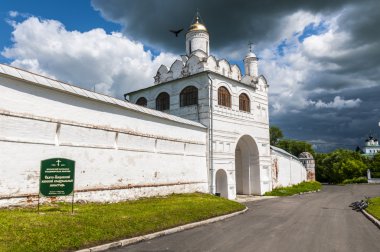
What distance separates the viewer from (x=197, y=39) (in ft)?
91.2

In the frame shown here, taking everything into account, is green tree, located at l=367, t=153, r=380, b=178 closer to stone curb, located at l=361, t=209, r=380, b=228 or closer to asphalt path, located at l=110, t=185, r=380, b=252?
stone curb, located at l=361, t=209, r=380, b=228

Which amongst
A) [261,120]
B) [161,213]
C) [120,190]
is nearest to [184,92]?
[261,120]

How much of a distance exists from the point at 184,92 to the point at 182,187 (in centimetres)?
819

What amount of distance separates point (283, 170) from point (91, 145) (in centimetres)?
2497

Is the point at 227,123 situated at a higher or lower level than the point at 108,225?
higher

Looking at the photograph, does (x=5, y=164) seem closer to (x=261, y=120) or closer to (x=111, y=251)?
(x=111, y=251)

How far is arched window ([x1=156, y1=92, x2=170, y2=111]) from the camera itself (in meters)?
26.6

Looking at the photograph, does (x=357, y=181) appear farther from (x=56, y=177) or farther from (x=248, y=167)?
(x=56, y=177)

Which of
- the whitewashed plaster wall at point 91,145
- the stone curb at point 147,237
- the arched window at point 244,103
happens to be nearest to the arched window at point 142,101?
the arched window at point 244,103

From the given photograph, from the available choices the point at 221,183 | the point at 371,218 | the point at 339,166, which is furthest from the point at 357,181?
the point at 371,218

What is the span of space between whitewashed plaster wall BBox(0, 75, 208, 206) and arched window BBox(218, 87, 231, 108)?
4.49 metres

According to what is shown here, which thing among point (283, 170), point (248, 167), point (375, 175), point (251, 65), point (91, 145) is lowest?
point (375, 175)

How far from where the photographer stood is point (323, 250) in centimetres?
843

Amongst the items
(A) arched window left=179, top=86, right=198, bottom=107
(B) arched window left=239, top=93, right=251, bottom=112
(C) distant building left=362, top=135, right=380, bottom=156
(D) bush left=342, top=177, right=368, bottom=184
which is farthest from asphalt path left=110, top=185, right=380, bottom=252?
(C) distant building left=362, top=135, right=380, bottom=156
